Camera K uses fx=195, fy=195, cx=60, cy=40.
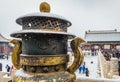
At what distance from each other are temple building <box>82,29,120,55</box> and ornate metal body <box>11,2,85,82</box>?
31.0 m

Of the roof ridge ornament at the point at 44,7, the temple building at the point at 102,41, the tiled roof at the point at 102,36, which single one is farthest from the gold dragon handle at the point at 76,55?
the tiled roof at the point at 102,36

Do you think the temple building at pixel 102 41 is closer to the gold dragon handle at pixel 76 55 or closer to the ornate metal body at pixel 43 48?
the gold dragon handle at pixel 76 55

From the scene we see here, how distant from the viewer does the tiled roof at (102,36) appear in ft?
120

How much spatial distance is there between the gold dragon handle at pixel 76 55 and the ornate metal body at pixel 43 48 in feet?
0.30

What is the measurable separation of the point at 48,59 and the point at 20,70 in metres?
0.34

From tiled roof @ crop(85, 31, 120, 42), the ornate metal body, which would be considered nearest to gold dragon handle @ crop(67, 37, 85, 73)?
the ornate metal body

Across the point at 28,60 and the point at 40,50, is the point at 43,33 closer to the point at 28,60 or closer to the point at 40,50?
the point at 40,50

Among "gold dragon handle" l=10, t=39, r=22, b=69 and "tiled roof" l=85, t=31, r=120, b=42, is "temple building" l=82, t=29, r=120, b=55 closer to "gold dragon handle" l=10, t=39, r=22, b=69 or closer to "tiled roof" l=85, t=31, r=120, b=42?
"tiled roof" l=85, t=31, r=120, b=42

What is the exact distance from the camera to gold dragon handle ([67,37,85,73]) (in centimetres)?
177

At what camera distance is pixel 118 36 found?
36.8 m

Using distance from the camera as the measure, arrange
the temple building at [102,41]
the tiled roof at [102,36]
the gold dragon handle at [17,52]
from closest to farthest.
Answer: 1. the gold dragon handle at [17,52]
2. the temple building at [102,41]
3. the tiled roof at [102,36]

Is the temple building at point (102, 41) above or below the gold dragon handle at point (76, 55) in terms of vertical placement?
below

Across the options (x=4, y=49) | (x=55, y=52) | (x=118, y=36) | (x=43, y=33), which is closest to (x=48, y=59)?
(x=55, y=52)

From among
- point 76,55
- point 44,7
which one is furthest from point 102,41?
point 44,7
